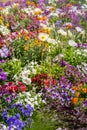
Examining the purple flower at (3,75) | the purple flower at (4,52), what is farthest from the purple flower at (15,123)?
the purple flower at (4,52)

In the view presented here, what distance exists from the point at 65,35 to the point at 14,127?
20.1 feet

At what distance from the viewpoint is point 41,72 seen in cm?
1196

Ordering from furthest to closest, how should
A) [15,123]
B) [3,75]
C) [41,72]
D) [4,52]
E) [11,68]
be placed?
[4,52]
[41,72]
[11,68]
[3,75]
[15,123]

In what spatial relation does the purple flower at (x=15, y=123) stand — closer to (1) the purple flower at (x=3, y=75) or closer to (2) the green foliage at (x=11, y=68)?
(1) the purple flower at (x=3, y=75)

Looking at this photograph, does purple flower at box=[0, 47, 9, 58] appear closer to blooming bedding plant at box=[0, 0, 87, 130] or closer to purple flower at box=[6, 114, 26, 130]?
blooming bedding plant at box=[0, 0, 87, 130]

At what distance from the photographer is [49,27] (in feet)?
51.7

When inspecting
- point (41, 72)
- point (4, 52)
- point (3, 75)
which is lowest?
point (41, 72)

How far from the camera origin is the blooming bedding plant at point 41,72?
9781 millimetres

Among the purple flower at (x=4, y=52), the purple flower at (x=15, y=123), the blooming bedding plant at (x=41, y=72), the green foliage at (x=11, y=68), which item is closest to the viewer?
the purple flower at (x=15, y=123)

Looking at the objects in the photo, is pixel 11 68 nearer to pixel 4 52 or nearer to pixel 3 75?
pixel 3 75

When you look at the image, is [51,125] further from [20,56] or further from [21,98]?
[20,56]

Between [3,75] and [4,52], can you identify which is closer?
[3,75]

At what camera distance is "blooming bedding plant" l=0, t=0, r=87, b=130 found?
9781 millimetres

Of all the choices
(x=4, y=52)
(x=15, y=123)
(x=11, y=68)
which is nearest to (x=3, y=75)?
(x=11, y=68)
